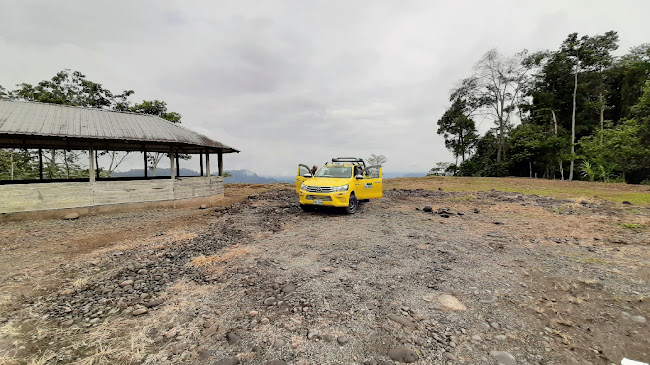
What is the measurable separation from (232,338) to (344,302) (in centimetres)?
142

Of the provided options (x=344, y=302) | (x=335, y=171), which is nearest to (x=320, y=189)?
(x=335, y=171)

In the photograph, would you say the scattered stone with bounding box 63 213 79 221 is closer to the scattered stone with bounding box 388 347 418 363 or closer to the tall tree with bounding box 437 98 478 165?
the scattered stone with bounding box 388 347 418 363

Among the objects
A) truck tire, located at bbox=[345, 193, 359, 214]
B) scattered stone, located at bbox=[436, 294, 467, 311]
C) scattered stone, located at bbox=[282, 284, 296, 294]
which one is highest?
truck tire, located at bbox=[345, 193, 359, 214]

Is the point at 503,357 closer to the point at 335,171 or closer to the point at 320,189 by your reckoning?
the point at 320,189

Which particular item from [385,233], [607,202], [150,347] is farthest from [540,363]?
[607,202]

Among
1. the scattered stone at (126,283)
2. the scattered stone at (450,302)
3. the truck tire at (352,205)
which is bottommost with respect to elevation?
the scattered stone at (126,283)

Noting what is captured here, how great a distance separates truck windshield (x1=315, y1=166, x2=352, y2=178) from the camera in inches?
397

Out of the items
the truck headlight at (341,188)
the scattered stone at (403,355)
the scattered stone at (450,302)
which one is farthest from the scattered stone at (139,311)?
the truck headlight at (341,188)

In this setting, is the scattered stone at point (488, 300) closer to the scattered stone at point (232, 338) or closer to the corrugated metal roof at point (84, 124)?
the scattered stone at point (232, 338)

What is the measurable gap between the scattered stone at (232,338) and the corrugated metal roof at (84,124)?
1113 centimetres

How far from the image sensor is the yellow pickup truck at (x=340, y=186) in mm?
9031

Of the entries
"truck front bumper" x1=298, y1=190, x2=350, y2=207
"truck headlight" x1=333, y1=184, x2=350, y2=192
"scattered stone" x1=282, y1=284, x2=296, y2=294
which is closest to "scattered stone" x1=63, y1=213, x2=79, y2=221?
"truck front bumper" x1=298, y1=190, x2=350, y2=207

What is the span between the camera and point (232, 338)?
8.85 ft

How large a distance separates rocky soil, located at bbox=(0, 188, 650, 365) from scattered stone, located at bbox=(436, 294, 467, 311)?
0.09 ft
